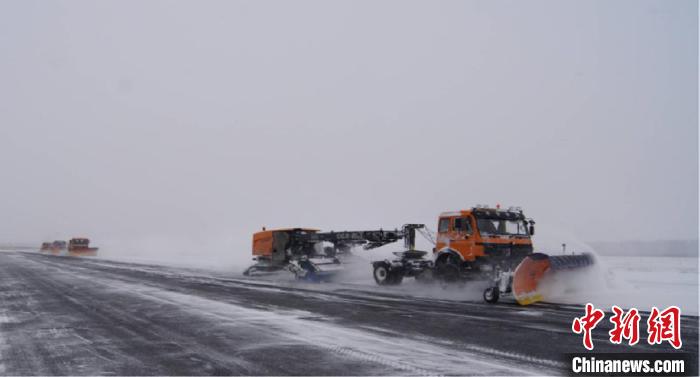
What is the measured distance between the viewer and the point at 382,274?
18500 millimetres

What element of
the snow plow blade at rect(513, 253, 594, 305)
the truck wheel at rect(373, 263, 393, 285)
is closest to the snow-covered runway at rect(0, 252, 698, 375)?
the snow plow blade at rect(513, 253, 594, 305)

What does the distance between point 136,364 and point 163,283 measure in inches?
549

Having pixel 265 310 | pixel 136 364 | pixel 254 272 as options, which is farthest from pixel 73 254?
pixel 136 364

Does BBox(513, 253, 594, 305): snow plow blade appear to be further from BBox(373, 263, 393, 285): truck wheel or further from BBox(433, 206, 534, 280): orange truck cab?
BBox(373, 263, 393, 285): truck wheel

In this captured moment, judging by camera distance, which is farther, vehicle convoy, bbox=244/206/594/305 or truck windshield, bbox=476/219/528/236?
truck windshield, bbox=476/219/528/236

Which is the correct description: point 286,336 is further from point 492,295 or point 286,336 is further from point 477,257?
point 477,257

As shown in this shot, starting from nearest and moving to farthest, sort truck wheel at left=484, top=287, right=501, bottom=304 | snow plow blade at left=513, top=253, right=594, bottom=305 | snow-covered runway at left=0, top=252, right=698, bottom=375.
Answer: snow-covered runway at left=0, top=252, right=698, bottom=375 → snow plow blade at left=513, top=253, right=594, bottom=305 → truck wheel at left=484, top=287, right=501, bottom=304

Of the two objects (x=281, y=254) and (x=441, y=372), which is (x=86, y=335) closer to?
(x=441, y=372)

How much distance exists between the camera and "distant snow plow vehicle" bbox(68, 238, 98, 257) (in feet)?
186

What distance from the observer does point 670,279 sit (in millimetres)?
19516

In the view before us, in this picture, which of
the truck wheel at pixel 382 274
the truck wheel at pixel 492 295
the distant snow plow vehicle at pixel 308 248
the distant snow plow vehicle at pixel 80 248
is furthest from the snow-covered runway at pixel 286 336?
the distant snow plow vehicle at pixel 80 248

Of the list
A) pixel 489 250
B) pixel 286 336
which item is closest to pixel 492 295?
pixel 489 250

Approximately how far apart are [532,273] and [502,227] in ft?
7.04

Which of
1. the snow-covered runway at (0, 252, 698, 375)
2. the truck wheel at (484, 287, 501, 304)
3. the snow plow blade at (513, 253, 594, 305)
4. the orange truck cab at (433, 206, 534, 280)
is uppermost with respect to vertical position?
the orange truck cab at (433, 206, 534, 280)
